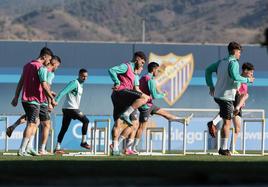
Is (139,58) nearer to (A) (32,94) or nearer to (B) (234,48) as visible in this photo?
(B) (234,48)

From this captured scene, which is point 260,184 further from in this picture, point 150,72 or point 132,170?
point 150,72

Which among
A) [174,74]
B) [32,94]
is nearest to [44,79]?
[32,94]

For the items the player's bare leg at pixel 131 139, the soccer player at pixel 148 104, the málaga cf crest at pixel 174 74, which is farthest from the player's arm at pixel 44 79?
the málaga cf crest at pixel 174 74

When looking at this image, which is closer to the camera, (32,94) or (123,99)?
(32,94)

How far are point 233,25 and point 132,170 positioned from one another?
92748mm

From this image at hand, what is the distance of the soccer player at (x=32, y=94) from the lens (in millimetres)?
20886

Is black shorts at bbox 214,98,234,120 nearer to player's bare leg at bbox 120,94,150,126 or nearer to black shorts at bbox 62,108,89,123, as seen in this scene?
player's bare leg at bbox 120,94,150,126

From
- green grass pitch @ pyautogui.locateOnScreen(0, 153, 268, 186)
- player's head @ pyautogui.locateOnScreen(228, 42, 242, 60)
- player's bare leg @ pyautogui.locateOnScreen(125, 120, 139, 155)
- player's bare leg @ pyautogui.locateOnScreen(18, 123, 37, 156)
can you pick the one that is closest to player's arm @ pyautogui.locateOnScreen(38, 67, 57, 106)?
A: player's bare leg @ pyautogui.locateOnScreen(18, 123, 37, 156)

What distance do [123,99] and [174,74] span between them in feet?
48.9

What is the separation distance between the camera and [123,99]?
71.8ft

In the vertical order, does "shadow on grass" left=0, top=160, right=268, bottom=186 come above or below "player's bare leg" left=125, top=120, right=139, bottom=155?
below

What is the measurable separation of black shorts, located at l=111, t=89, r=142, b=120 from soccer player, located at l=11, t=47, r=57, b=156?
48.9 inches

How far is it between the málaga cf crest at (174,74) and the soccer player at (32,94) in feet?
49.4

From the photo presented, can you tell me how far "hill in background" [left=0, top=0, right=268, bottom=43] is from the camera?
104m
